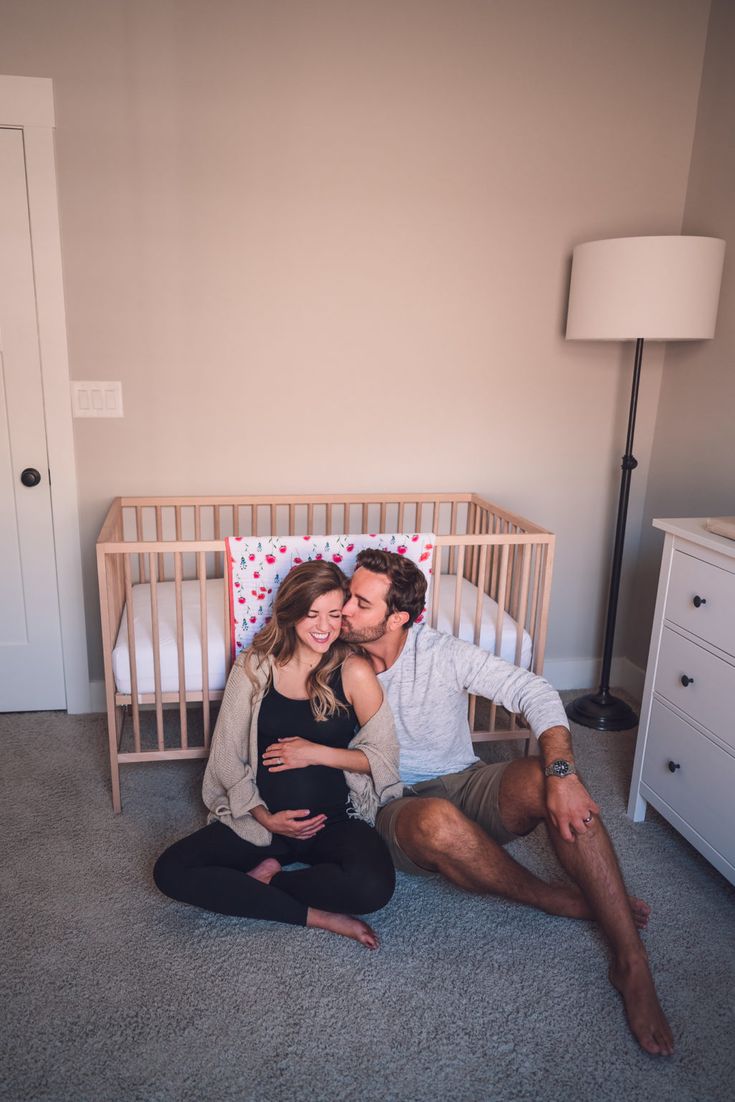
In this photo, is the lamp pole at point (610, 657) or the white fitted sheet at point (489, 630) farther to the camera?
the lamp pole at point (610, 657)

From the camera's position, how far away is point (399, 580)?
1.91m

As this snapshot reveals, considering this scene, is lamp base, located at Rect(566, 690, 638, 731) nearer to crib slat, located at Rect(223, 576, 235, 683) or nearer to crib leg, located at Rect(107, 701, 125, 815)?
crib slat, located at Rect(223, 576, 235, 683)

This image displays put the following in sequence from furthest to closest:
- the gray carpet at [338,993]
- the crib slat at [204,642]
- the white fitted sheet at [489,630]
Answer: the white fitted sheet at [489,630] < the crib slat at [204,642] < the gray carpet at [338,993]

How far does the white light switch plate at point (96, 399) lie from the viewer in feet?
8.36

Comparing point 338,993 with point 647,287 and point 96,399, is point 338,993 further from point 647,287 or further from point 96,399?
point 647,287

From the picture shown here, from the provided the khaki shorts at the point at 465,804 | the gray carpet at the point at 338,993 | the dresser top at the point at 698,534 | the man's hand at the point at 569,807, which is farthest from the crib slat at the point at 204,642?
the dresser top at the point at 698,534

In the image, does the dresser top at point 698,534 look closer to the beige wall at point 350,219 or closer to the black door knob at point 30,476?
the beige wall at point 350,219

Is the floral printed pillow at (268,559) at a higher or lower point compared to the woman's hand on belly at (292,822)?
higher

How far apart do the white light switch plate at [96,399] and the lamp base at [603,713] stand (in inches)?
75.7

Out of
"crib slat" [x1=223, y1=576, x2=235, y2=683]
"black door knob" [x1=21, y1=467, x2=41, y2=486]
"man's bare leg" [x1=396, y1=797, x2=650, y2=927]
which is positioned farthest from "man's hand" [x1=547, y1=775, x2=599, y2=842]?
"black door knob" [x1=21, y1=467, x2=41, y2=486]

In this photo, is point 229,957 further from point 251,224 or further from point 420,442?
point 251,224

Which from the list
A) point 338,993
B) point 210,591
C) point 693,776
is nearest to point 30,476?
point 210,591

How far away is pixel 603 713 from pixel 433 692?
1.10 metres

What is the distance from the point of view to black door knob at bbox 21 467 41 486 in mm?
2568
